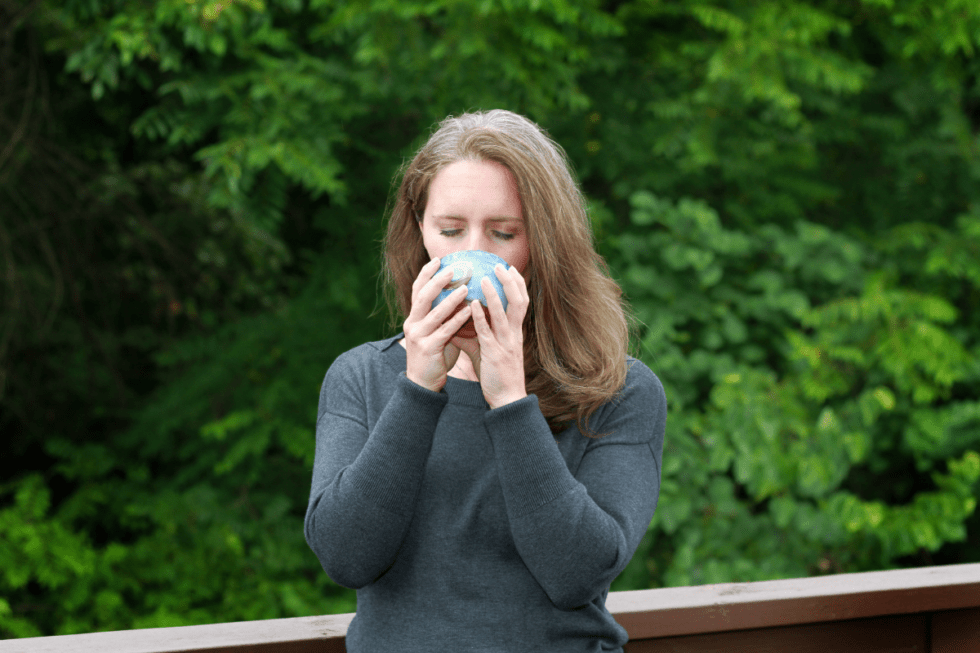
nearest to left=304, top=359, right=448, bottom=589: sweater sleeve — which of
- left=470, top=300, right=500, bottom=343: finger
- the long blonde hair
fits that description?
left=470, top=300, right=500, bottom=343: finger

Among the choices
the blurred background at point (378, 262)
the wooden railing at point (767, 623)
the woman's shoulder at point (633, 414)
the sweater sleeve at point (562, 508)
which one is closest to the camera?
the sweater sleeve at point (562, 508)

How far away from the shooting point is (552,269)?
1.25 metres

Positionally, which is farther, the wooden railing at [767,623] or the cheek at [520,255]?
the wooden railing at [767,623]

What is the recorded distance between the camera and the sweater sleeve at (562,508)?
3.42 feet

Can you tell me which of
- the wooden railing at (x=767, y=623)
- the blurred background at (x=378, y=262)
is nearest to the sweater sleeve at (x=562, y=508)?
the wooden railing at (x=767, y=623)

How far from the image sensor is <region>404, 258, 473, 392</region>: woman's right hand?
1.11 meters

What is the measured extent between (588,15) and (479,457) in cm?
276

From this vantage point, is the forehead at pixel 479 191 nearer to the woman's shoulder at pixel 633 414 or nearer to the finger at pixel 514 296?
the finger at pixel 514 296

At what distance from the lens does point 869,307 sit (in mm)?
3236

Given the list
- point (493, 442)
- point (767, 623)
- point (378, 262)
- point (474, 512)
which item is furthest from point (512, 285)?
point (378, 262)

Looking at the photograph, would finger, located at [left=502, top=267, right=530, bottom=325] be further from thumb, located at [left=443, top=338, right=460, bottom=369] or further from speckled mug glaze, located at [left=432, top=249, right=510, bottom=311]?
thumb, located at [left=443, top=338, right=460, bottom=369]

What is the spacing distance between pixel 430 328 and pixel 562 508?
0.30 metres

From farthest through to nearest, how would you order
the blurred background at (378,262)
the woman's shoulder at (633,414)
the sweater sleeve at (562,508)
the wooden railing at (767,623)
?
the blurred background at (378,262) < the wooden railing at (767,623) < the woman's shoulder at (633,414) < the sweater sleeve at (562,508)

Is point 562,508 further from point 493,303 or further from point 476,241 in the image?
point 476,241
